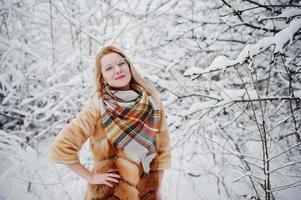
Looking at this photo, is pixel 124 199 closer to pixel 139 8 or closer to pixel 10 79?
pixel 139 8

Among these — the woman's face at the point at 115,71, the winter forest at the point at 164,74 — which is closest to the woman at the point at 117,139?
the woman's face at the point at 115,71

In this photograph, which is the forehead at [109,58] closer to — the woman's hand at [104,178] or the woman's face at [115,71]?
the woman's face at [115,71]

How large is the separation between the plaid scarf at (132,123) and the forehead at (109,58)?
15 centimetres

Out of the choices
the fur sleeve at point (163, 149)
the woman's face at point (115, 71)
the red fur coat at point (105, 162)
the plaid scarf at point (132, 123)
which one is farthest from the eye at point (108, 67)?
the fur sleeve at point (163, 149)

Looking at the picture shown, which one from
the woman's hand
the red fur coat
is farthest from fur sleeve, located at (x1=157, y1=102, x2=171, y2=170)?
the woman's hand

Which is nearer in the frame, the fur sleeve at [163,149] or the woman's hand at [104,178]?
the woman's hand at [104,178]

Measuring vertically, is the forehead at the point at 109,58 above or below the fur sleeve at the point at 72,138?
above

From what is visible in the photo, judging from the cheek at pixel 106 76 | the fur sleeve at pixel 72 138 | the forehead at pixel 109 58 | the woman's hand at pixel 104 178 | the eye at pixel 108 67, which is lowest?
the woman's hand at pixel 104 178

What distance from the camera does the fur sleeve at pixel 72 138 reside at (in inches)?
54.7

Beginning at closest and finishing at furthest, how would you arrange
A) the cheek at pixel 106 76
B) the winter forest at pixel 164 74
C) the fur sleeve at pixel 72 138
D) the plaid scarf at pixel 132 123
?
the fur sleeve at pixel 72 138 < the plaid scarf at pixel 132 123 < the cheek at pixel 106 76 < the winter forest at pixel 164 74

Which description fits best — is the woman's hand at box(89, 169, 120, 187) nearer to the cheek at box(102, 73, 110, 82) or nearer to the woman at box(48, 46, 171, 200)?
the woman at box(48, 46, 171, 200)

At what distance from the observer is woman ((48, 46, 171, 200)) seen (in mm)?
1486

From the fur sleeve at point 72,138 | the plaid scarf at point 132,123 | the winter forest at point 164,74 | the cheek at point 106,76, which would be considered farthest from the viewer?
the winter forest at point 164,74

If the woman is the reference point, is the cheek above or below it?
above
